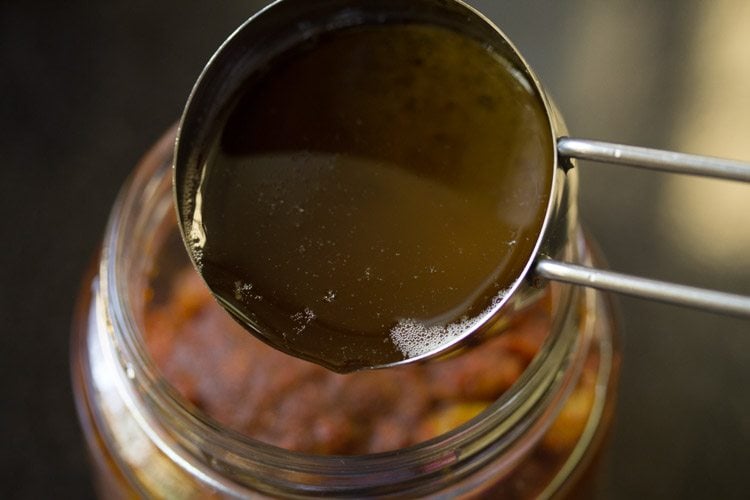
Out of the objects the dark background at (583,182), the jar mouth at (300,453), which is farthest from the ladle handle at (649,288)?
the dark background at (583,182)

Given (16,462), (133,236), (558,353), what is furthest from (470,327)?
(16,462)

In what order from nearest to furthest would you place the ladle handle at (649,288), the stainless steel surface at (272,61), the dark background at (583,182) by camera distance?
the ladle handle at (649,288), the stainless steel surface at (272,61), the dark background at (583,182)

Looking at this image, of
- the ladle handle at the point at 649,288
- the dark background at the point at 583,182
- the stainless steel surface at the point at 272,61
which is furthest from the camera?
the dark background at the point at 583,182

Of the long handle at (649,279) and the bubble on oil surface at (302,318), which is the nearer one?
the long handle at (649,279)

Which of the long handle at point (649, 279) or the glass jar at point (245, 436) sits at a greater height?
the long handle at point (649, 279)

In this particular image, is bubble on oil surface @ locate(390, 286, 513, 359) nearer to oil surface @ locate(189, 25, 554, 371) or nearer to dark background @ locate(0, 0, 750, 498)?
oil surface @ locate(189, 25, 554, 371)

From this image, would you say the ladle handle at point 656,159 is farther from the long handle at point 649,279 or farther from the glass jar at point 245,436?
the glass jar at point 245,436

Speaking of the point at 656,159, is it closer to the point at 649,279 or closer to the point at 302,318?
the point at 649,279

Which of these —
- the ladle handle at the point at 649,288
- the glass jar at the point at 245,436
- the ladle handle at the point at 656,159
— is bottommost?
the glass jar at the point at 245,436

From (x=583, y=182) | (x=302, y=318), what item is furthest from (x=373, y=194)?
(x=583, y=182)
